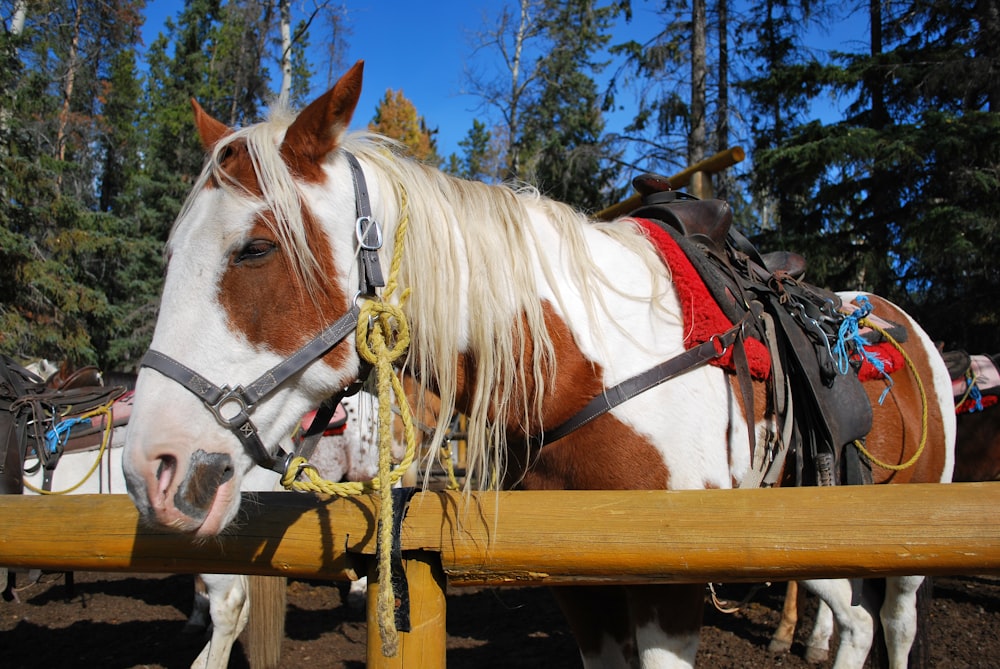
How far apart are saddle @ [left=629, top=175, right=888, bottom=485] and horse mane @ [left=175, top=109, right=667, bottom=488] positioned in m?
0.41

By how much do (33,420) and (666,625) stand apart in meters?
4.07

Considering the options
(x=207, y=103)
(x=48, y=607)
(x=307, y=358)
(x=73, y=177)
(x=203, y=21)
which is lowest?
(x=48, y=607)

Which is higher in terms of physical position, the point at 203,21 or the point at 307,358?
the point at 203,21

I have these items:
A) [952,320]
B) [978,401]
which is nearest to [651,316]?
[978,401]

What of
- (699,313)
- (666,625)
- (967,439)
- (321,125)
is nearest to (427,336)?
(321,125)

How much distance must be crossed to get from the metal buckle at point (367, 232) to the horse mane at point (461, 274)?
0.05 m

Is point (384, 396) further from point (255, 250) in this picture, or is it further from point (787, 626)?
point (787, 626)

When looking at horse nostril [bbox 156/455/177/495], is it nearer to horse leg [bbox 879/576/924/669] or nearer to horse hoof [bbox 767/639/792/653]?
horse leg [bbox 879/576/924/669]

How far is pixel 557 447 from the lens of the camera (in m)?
1.70

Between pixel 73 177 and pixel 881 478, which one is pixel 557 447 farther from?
pixel 73 177

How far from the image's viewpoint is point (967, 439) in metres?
4.80

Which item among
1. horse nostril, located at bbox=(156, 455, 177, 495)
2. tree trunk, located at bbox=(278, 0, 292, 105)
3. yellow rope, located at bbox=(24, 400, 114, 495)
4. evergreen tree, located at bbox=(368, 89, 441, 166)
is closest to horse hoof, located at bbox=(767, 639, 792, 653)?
horse nostril, located at bbox=(156, 455, 177, 495)

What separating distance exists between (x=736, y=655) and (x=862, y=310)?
8.61ft

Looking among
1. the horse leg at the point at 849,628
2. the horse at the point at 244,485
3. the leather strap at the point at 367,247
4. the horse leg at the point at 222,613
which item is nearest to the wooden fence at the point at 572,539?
the leather strap at the point at 367,247
